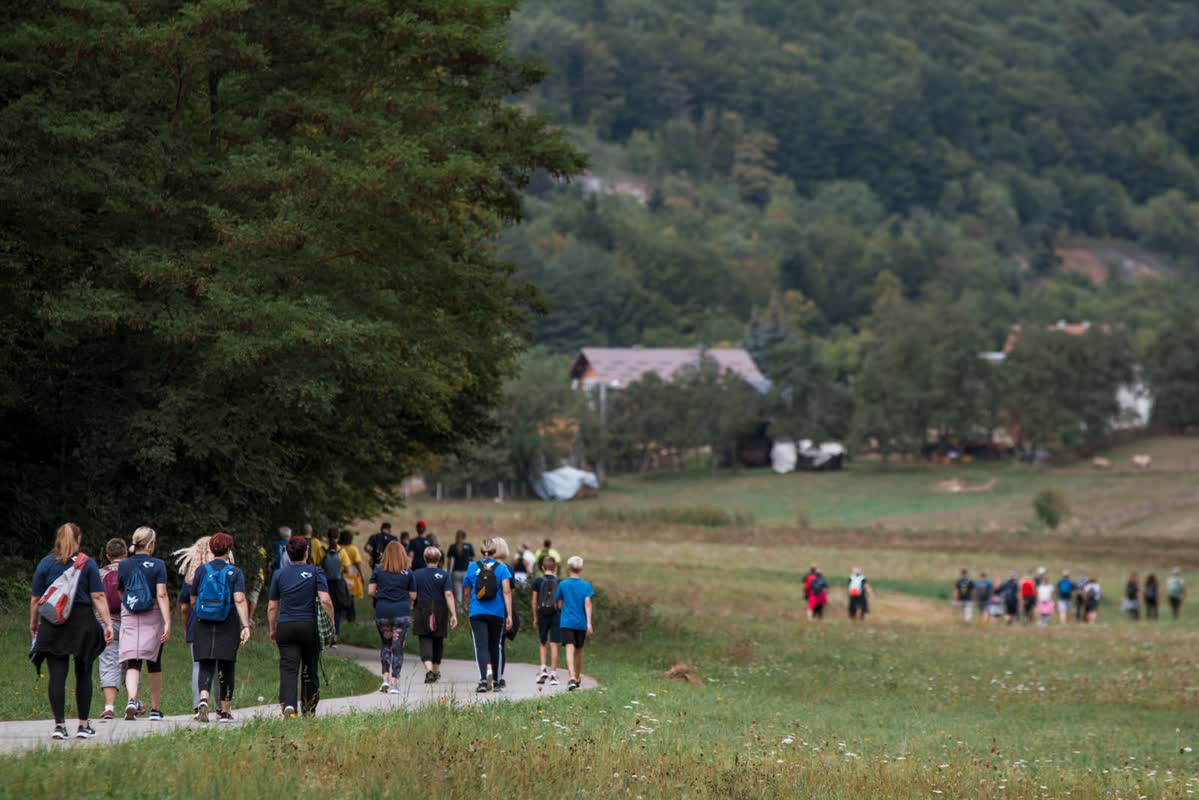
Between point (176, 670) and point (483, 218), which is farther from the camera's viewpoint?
point (483, 218)

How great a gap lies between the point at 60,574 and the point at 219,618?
1.59 meters

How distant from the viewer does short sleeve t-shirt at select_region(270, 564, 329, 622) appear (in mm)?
14492

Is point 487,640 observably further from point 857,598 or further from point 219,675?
point 857,598

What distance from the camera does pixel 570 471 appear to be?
347ft

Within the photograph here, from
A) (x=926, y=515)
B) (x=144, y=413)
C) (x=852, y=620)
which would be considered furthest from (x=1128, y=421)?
(x=144, y=413)

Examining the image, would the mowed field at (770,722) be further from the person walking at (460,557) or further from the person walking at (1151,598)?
the person walking at (460,557)

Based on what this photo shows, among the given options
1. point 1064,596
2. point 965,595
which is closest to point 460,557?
point 965,595

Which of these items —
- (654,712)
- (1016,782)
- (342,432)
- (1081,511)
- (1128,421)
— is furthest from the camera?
(1128,421)

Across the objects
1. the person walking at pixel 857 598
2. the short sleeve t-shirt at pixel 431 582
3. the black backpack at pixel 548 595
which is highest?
the short sleeve t-shirt at pixel 431 582

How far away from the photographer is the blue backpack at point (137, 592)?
14383mm

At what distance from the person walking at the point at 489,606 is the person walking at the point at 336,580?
4.19 m

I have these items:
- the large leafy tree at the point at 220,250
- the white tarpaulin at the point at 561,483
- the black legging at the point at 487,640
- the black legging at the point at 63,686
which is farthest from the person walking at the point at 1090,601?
the white tarpaulin at the point at 561,483

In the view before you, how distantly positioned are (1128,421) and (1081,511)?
45.8 metres

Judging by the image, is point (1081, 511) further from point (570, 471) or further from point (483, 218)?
point (483, 218)
